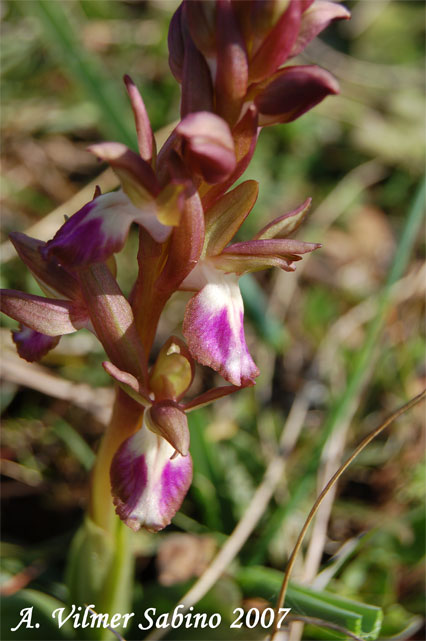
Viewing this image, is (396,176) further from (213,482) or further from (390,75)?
(213,482)

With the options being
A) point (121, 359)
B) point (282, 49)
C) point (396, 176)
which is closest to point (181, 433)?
point (121, 359)

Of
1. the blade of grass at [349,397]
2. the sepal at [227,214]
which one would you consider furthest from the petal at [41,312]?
the blade of grass at [349,397]

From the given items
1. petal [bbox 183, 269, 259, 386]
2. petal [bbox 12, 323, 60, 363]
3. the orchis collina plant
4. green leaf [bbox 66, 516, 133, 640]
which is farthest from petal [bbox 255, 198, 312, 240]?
green leaf [bbox 66, 516, 133, 640]

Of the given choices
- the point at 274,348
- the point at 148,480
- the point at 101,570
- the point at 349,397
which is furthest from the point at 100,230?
the point at 274,348

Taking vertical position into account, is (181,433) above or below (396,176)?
below

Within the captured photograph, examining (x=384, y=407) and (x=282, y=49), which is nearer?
(x=282, y=49)

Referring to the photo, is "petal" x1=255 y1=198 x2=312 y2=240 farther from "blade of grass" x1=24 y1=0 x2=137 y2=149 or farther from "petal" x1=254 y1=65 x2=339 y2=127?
"blade of grass" x1=24 y1=0 x2=137 y2=149
